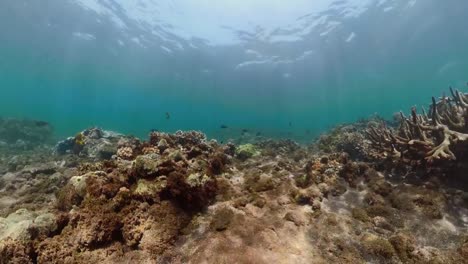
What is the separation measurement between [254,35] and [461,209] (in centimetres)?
3743

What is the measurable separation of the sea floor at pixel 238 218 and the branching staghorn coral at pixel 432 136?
71 centimetres

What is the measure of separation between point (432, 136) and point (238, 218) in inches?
283

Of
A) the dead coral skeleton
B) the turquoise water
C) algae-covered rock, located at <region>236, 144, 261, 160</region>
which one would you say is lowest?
the dead coral skeleton

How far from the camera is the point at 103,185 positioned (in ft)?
20.2

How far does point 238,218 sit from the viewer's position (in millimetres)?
6109

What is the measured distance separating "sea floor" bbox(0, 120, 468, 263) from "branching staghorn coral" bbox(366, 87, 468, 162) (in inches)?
27.9

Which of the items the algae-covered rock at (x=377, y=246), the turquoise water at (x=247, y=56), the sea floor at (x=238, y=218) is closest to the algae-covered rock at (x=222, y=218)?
the sea floor at (x=238, y=218)

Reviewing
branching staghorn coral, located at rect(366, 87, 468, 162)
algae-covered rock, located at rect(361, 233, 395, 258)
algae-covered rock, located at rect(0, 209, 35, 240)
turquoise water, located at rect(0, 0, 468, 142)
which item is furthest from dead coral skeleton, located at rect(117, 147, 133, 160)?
turquoise water, located at rect(0, 0, 468, 142)

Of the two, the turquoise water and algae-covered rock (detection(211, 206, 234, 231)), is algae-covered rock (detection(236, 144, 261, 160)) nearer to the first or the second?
algae-covered rock (detection(211, 206, 234, 231))

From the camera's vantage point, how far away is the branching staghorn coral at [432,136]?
24.0ft

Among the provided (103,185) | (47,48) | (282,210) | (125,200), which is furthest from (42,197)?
(47,48)

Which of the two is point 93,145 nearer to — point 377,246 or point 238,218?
point 238,218

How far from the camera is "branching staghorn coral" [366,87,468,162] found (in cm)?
733

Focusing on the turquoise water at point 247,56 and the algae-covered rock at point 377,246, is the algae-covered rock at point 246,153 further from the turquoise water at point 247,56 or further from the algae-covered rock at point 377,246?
the turquoise water at point 247,56
